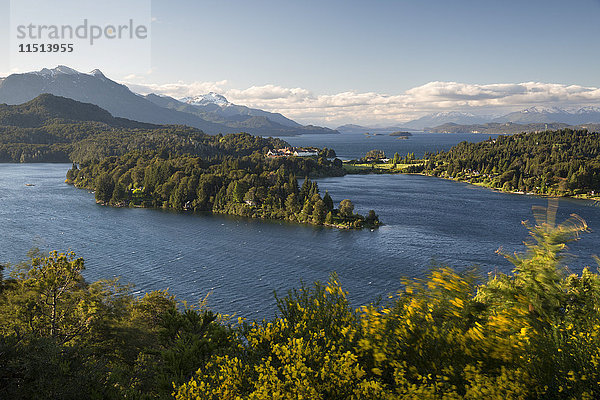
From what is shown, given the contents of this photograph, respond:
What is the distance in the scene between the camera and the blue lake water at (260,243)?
4972 cm

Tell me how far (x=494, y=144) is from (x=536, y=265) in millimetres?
209644

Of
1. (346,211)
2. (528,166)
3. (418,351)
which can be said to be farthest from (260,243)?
(528,166)

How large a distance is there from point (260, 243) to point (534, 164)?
12553cm

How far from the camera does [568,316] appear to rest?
10555 millimetres

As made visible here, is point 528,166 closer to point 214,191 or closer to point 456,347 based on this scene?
point 214,191

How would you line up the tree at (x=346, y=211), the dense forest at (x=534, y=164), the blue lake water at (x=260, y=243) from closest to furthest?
the blue lake water at (x=260, y=243) → the tree at (x=346, y=211) → the dense forest at (x=534, y=164)

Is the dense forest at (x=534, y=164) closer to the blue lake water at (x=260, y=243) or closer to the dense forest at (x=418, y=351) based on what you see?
the blue lake water at (x=260, y=243)

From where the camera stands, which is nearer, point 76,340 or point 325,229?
point 76,340

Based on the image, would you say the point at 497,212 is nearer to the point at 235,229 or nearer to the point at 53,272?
the point at 235,229

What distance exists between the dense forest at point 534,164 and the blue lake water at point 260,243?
18.0 m

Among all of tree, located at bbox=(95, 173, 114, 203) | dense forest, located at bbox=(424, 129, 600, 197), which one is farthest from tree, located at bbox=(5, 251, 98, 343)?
dense forest, located at bbox=(424, 129, 600, 197)

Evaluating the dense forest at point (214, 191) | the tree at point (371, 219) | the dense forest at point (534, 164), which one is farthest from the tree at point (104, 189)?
the dense forest at point (534, 164)

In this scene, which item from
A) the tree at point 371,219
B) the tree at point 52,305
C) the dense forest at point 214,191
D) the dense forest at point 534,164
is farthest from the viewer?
the dense forest at point 534,164

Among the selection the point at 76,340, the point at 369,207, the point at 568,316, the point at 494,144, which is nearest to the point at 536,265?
the point at 568,316
